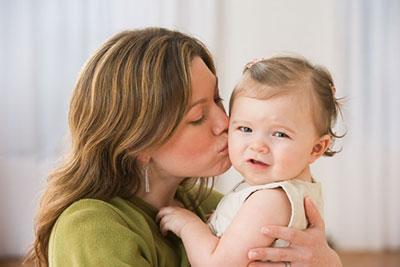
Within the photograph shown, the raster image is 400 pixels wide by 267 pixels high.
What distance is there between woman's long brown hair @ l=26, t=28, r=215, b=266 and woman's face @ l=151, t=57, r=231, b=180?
1.2 inches

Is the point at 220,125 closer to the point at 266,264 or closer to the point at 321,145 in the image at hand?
the point at 321,145

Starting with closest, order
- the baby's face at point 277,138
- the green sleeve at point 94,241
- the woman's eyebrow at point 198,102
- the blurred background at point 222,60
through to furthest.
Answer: the green sleeve at point 94,241 < the baby's face at point 277,138 < the woman's eyebrow at point 198,102 < the blurred background at point 222,60

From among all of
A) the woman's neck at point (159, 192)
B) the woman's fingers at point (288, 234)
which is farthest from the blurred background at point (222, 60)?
the woman's fingers at point (288, 234)

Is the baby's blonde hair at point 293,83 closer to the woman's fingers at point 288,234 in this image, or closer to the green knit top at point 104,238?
the woman's fingers at point 288,234


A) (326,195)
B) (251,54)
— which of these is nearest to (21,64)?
(251,54)

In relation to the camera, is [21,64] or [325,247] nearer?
[325,247]

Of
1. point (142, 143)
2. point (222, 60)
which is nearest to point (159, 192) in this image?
point (142, 143)

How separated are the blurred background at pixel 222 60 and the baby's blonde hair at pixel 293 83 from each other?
296 centimetres

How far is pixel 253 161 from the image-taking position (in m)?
1.71

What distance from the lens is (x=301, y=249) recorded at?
5.55 ft

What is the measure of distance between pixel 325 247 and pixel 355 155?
3248mm

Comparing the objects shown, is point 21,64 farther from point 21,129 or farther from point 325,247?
point 325,247

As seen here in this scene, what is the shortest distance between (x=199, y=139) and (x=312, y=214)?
330 mm

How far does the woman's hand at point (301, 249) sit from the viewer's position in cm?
162
